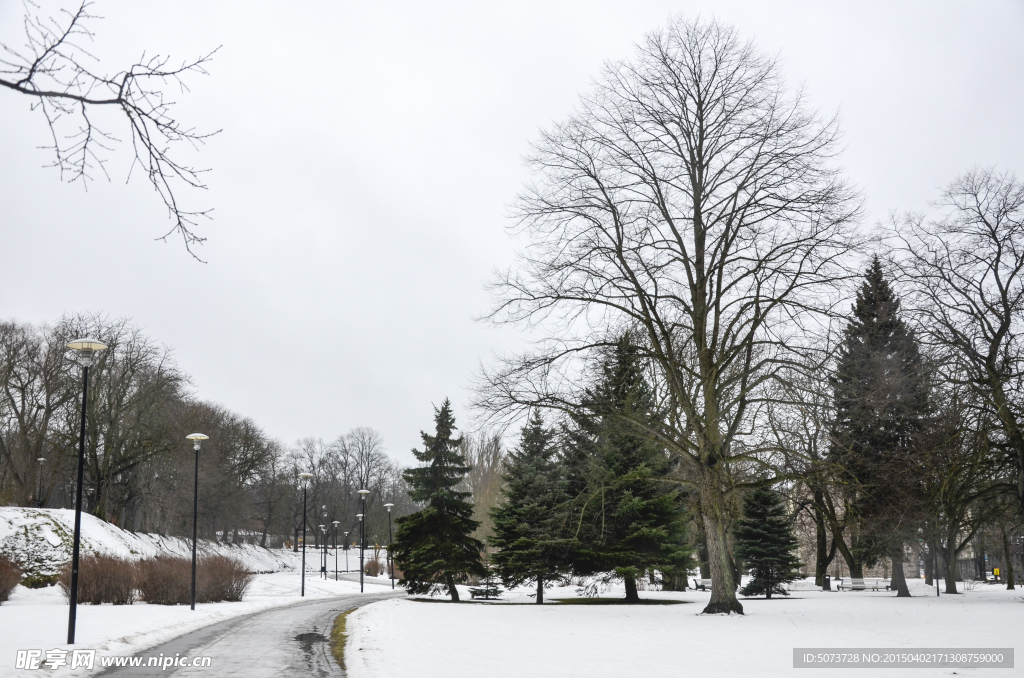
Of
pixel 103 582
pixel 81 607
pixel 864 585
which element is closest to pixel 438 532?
pixel 103 582

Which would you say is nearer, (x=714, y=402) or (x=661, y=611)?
(x=714, y=402)

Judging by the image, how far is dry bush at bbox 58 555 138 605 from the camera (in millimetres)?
22203

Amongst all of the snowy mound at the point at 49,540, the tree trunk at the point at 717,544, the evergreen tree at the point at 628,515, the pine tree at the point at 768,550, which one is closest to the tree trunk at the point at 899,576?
the pine tree at the point at 768,550

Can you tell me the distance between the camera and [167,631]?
14992 mm

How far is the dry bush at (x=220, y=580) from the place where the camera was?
26.3m

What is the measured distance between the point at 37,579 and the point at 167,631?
17.1m

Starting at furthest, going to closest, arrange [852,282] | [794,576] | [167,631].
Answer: [794,576] < [852,282] < [167,631]

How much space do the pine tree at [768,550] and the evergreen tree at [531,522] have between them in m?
10.9

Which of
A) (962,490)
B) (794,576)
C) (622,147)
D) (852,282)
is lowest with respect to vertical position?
(794,576)

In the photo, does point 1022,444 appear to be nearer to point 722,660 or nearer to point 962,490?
point 962,490

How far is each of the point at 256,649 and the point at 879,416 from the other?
1576 centimetres

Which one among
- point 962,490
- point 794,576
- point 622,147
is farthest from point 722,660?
point 794,576

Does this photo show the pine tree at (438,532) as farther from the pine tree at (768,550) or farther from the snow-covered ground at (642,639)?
the pine tree at (768,550)

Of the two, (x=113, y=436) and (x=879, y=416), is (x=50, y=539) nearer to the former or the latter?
(x=113, y=436)
